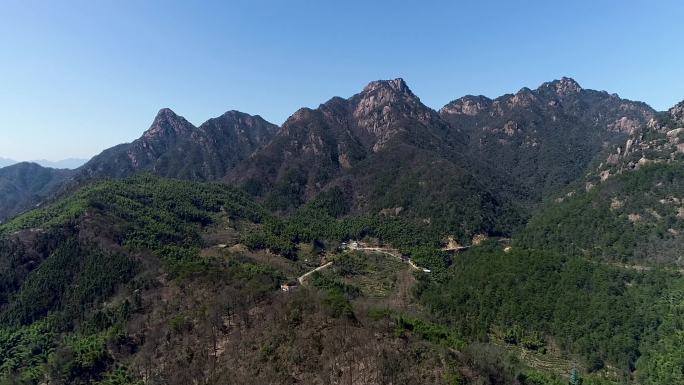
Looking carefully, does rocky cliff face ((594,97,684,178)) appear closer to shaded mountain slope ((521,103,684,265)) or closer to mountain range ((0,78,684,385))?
shaded mountain slope ((521,103,684,265))

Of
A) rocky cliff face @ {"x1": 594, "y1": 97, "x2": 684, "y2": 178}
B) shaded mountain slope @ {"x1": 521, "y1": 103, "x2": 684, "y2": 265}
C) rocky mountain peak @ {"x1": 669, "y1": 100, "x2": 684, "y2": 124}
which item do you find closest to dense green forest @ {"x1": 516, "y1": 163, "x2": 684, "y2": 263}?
shaded mountain slope @ {"x1": 521, "y1": 103, "x2": 684, "y2": 265}

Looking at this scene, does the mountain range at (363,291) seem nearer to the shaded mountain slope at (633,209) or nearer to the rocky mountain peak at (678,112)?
the shaded mountain slope at (633,209)

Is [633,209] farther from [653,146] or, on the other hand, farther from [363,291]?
[363,291]

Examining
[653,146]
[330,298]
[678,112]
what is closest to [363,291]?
[330,298]

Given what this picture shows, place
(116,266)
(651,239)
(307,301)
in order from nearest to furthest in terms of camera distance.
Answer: (307,301)
(116,266)
(651,239)

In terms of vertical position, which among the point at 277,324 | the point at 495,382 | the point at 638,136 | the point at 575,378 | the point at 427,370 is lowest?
the point at 575,378

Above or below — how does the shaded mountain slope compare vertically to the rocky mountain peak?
below

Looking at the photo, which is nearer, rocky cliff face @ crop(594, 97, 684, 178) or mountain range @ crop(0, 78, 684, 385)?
mountain range @ crop(0, 78, 684, 385)

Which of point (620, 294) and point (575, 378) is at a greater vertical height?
point (620, 294)

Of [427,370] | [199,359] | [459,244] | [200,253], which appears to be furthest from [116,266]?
[459,244]

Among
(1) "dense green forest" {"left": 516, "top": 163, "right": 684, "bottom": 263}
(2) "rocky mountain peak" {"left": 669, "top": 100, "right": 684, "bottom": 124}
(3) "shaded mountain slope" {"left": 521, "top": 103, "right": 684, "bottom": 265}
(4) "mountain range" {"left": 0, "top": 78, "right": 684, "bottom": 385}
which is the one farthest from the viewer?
(2) "rocky mountain peak" {"left": 669, "top": 100, "right": 684, "bottom": 124}

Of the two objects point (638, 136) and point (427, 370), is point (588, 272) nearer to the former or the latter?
point (427, 370)
